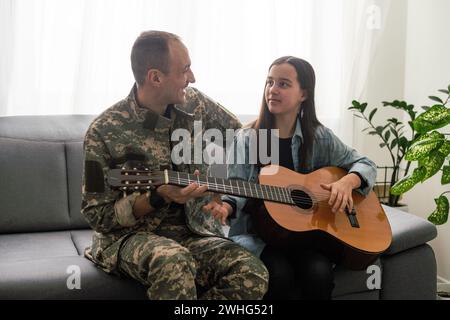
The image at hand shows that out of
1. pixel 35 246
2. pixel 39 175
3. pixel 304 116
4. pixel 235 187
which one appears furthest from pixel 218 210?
pixel 39 175

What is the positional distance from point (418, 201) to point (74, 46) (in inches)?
71.1

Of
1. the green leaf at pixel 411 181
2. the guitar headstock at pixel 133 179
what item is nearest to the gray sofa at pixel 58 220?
the green leaf at pixel 411 181

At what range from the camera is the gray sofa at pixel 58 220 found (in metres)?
2.17

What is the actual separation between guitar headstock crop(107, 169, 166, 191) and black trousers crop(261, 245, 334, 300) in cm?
51

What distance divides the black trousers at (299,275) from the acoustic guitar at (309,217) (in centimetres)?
4

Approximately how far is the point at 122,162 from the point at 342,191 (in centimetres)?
73

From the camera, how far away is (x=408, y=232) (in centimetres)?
228

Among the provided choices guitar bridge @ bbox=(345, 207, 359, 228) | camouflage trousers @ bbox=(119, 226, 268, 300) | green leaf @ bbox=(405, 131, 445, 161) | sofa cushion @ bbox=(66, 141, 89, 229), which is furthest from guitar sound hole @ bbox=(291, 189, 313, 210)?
sofa cushion @ bbox=(66, 141, 89, 229)

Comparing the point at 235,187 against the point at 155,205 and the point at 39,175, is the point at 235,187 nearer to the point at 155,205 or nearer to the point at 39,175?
the point at 155,205

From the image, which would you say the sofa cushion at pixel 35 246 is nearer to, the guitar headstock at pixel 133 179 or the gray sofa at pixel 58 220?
the gray sofa at pixel 58 220

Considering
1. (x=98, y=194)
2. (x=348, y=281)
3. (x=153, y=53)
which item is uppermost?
(x=153, y=53)

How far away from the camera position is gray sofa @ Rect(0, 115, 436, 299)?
7.11ft

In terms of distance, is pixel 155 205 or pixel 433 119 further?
pixel 433 119
